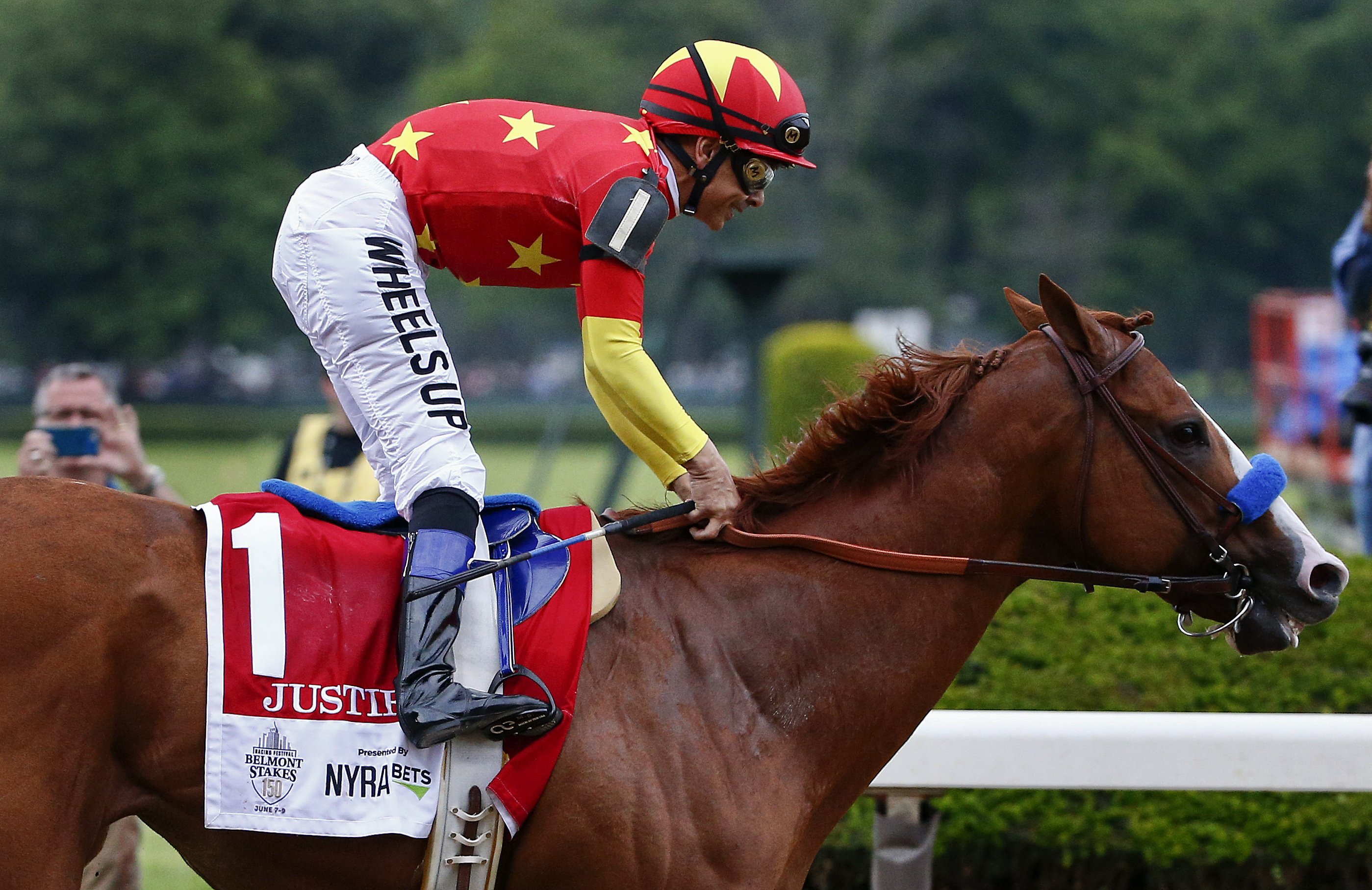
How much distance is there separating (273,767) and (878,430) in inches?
57.6

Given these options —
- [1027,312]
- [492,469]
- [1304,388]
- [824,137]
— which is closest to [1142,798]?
[1027,312]

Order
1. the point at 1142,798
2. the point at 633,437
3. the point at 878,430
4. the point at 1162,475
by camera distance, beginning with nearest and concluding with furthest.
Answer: the point at 633,437, the point at 1162,475, the point at 878,430, the point at 1142,798

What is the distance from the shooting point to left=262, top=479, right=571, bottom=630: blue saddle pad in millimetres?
2873

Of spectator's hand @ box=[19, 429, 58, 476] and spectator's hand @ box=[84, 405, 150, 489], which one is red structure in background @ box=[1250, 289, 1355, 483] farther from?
spectator's hand @ box=[19, 429, 58, 476]

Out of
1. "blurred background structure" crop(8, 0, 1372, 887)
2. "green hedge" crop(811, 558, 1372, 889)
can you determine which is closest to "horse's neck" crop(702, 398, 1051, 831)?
"green hedge" crop(811, 558, 1372, 889)

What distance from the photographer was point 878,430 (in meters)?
3.20

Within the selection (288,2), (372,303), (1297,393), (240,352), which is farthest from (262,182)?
(372,303)

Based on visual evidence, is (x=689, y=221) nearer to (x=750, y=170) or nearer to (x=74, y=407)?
(x=74, y=407)

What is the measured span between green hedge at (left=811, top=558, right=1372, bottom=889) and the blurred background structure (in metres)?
22.3

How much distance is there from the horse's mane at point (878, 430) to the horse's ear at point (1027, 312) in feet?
0.41

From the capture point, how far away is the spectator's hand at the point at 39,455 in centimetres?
437

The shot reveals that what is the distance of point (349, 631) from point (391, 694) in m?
0.15

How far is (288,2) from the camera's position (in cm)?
4366

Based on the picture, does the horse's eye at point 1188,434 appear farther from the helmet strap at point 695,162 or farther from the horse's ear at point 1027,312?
the helmet strap at point 695,162
